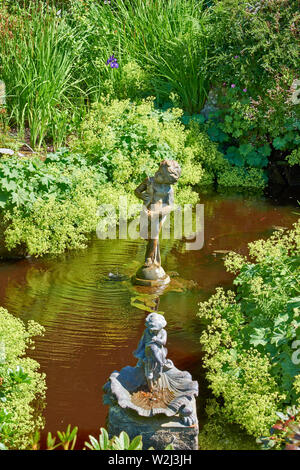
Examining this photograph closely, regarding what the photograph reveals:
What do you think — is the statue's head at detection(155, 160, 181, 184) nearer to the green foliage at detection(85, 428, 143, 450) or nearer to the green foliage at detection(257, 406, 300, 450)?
the green foliage at detection(257, 406, 300, 450)

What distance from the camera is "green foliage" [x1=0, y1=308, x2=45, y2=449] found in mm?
4996

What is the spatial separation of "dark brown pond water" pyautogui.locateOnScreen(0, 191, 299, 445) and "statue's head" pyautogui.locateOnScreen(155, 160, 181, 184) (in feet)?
3.80

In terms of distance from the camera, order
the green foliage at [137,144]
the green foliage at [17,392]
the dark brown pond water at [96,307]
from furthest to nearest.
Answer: the green foliage at [137,144] < the dark brown pond water at [96,307] < the green foliage at [17,392]

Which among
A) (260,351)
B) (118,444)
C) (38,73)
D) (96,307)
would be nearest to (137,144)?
(38,73)

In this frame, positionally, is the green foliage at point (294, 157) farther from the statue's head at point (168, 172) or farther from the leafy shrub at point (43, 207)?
the statue's head at point (168, 172)

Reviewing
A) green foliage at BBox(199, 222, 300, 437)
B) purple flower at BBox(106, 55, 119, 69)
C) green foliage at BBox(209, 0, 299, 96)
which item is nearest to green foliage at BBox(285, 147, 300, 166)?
green foliage at BBox(209, 0, 299, 96)

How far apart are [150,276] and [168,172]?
44.2 inches

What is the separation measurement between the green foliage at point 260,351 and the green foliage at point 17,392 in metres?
1.31

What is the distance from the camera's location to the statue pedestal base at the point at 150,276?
7527 mm

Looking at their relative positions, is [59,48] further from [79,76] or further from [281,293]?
[281,293]

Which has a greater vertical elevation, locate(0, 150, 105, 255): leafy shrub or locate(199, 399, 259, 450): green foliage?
locate(0, 150, 105, 255): leafy shrub

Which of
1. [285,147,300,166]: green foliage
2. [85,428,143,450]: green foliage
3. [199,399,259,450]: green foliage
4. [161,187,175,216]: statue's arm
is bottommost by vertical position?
[199,399,259,450]: green foliage

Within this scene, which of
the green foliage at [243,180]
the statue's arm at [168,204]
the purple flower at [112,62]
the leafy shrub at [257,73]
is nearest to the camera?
the statue's arm at [168,204]

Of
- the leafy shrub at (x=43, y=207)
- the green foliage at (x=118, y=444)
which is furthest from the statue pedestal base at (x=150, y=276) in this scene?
the green foliage at (x=118, y=444)
